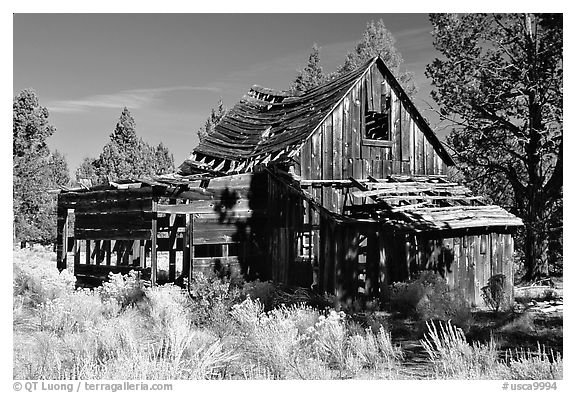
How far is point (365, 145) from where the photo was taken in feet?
61.3

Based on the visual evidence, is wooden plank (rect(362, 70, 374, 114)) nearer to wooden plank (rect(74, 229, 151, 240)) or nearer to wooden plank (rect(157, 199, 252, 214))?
wooden plank (rect(157, 199, 252, 214))

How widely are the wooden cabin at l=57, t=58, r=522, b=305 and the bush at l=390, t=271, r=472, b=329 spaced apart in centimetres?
71

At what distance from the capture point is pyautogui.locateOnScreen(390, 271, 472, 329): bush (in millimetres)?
12930

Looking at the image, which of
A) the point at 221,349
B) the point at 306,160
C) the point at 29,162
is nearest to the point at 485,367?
the point at 221,349

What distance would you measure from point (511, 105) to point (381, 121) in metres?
5.00

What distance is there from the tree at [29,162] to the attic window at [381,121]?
18.6 m

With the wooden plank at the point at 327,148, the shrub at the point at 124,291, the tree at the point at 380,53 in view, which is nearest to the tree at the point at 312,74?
the tree at the point at 380,53

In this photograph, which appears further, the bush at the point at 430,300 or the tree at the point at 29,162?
the tree at the point at 29,162

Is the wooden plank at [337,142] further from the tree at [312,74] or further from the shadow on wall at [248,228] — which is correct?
the tree at [312,74]

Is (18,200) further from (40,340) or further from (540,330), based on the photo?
(540,330)

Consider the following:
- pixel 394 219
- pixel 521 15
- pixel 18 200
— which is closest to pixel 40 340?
pixel 394 219

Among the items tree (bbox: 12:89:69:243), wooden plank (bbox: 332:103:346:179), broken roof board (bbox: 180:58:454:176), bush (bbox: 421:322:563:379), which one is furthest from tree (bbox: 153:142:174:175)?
bush (bbox: 421:322:563:379)

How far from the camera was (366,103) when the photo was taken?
18688 millimetres

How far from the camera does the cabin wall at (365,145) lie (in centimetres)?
1781
